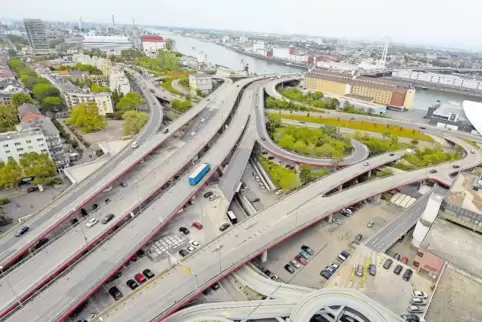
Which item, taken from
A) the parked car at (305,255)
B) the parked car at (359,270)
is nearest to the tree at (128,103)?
the parked car at (305,255)

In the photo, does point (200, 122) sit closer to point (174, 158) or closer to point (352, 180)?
point (174, 158)

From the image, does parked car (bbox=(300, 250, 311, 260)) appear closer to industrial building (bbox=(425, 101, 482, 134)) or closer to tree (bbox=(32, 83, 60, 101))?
industrial building (bbox=(425, 101, 482, 134))

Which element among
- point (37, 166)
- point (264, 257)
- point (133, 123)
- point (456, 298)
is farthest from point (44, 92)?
point (456, 298)

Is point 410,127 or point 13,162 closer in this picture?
point 13,162

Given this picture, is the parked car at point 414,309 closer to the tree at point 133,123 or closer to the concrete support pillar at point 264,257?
the concrete support pillar at point 264,257

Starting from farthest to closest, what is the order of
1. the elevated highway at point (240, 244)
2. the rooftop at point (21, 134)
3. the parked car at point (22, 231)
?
1. the rooftop at point (21, 134)
2. the parked car at point (22, 231)
3. the elevated highway at point (240, 244)

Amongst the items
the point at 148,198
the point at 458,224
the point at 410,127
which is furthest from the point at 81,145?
the point at 410,127
